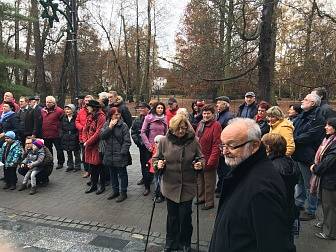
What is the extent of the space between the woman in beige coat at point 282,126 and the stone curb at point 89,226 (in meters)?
1.97

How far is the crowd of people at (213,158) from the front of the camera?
245 centimetres

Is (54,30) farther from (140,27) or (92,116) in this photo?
(92,116)

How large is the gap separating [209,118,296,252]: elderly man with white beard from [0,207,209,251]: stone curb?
9.32 feet

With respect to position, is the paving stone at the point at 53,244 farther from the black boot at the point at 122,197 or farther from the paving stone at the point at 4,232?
the black boot at the point at 122,197

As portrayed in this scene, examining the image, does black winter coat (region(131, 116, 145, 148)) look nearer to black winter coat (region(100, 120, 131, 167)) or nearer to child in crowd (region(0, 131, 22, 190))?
black winter coat (region(100, 120, 131, 167))

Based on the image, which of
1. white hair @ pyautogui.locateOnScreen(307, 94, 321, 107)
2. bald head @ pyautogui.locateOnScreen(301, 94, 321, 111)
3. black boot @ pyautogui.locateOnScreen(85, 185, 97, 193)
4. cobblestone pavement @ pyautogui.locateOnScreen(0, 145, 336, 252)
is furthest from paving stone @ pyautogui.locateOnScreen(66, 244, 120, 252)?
white hair @ pyautogui.locateOnScreen(307, 94, 321, 107)

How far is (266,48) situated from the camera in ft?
29.6

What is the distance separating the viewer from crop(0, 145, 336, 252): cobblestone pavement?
534 cm

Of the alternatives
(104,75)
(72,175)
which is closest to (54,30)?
(104,75)

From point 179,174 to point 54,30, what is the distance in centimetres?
2790

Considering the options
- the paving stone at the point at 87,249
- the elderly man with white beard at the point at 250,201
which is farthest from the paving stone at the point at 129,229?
the elderly man with white beard at the point at 250,201

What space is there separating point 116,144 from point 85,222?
1.62m

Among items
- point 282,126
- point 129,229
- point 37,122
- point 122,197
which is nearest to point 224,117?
point 282,126

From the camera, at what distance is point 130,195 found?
755 centimetres
